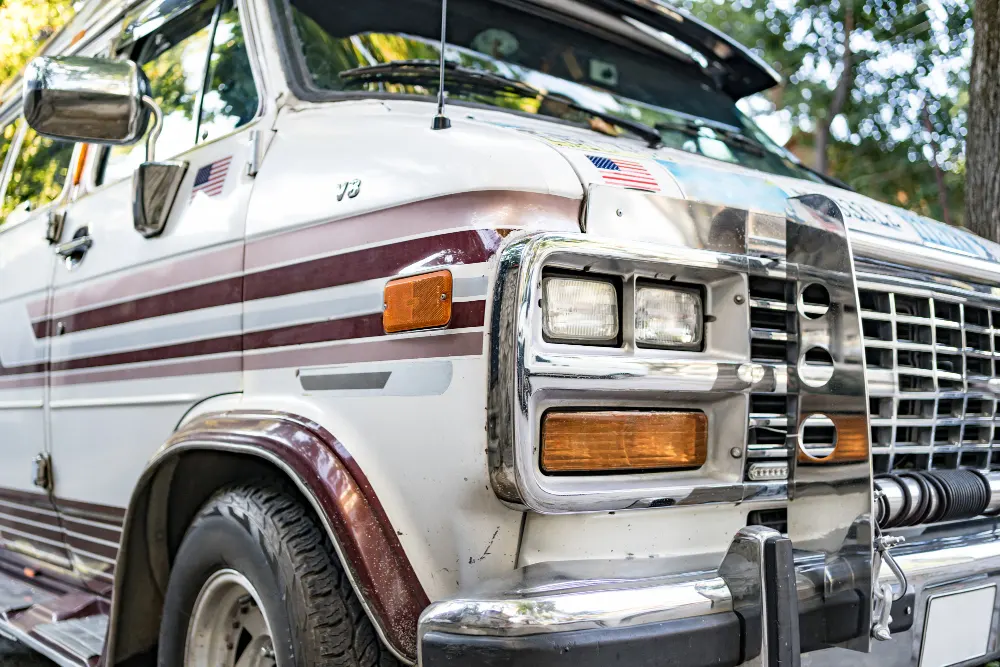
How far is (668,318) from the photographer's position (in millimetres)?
1897

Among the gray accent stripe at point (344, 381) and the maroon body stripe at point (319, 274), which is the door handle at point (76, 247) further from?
the gray accent stripe at point (344, 381)

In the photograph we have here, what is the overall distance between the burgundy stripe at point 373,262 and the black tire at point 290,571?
19.9 inches

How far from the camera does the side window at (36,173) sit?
3.91m

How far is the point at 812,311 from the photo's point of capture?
1.97m

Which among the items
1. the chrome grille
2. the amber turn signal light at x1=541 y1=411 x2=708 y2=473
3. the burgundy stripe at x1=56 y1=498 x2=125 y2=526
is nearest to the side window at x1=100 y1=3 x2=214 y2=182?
the burgundy stripe at x1=56 y1=498 x2=125 y2=526

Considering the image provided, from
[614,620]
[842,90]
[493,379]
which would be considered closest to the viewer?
[614,620]

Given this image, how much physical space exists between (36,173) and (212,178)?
207 centimetres

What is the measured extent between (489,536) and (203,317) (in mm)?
1226

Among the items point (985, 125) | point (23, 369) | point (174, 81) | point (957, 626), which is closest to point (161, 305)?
point (174, 81)

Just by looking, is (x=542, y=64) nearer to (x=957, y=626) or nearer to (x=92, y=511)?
(x=957, y=626)

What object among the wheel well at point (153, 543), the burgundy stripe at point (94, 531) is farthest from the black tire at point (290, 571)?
the burgundy stripe at point (94, 531)

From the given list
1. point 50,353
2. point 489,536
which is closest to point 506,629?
point 489,536

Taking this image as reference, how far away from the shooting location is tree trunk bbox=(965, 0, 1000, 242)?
500 cm

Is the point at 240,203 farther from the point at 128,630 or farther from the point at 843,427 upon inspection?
the point at 843,427
